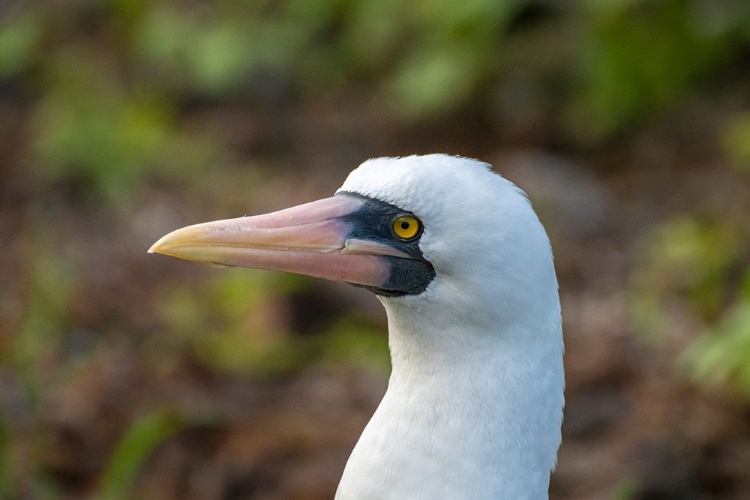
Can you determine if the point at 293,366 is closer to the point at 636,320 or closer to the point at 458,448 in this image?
the point at 636,320

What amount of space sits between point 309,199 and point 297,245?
442cm

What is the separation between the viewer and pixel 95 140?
23.9 feet

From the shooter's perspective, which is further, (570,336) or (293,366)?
(570,336)

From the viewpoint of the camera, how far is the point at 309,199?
686 centimetres

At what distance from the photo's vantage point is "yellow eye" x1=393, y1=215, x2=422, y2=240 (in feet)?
8.02

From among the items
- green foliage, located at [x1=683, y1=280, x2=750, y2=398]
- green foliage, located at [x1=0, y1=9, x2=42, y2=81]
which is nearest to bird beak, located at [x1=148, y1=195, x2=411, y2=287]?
green foliage, located at [x1=683, y1=280, x2=750, y2=398]

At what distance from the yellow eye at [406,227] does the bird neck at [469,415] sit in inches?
6.8

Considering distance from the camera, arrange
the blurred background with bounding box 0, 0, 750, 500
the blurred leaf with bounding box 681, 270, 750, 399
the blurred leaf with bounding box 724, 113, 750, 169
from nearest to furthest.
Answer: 1. the blurred leaf with bounding box 681, 270, 750, 399
2. the blurred background with bounding box 0, 0, 750, 500
3. the blurred leaf with bounding box 724, 113, 750, 169

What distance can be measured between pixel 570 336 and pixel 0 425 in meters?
2.80

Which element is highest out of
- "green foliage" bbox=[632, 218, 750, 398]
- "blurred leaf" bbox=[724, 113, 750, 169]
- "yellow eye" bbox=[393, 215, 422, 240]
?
"blurred leaf" bbox=[724, 113, 750, 169]

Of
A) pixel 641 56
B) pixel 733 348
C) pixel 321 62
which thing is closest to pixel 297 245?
pixel 733 348

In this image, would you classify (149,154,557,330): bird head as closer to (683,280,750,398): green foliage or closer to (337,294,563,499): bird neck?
(337,294,563,499): bird neck

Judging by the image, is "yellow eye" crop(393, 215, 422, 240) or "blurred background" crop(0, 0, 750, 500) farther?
"blurred background" crop(0, 0, 750, 500)

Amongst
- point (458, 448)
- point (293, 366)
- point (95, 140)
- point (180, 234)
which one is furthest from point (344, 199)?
point (95, 140)
